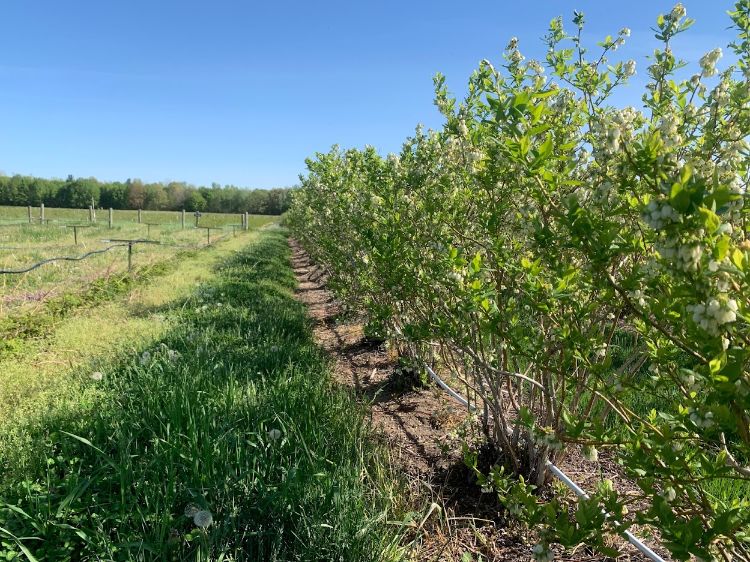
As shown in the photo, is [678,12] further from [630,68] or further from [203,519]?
[203,519]

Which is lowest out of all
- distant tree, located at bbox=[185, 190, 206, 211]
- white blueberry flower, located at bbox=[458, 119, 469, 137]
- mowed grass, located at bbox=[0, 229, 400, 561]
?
mowed grass, located at bbox=[0, 229, 400, 561]

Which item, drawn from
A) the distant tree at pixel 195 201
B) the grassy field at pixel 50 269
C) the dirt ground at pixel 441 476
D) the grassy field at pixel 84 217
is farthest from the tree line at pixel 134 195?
the dirt ground at pixel 441 476

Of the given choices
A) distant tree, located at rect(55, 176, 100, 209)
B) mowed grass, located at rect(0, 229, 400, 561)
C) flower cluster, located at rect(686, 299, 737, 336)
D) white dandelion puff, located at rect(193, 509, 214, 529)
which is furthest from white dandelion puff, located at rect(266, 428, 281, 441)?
distant tree, located at rect(55, 176, 100, 209)

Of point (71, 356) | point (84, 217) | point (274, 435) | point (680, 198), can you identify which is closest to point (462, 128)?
point (680, 198)

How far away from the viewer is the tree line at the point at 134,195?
78.5 m

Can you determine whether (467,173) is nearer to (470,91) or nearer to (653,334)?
(470,91)

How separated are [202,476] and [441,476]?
60.7 inches

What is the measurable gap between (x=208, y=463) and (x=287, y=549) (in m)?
0.63

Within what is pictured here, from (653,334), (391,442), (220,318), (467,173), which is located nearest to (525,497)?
(653,334)

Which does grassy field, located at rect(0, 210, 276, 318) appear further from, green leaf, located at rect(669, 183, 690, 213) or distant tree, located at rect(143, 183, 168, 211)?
distant tree, located at rect(143, 183, 168, 211)

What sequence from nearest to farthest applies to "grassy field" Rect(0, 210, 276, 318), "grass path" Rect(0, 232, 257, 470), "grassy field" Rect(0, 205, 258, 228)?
"grass path" Rect(0, 232, 257, 470) < "grassy field" Rect(0, 210, 276, 318) < "grassy field" Rect(0, 205, 258, 228)

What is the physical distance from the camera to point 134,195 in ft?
283

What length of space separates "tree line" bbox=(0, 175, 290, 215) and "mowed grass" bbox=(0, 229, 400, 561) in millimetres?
74241

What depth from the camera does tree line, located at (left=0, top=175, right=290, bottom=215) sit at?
7850cm
